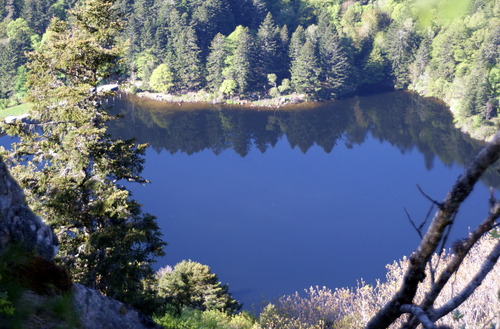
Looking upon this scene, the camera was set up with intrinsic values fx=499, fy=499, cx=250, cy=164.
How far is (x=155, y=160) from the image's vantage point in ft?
185

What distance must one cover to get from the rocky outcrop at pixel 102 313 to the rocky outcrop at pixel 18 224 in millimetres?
917

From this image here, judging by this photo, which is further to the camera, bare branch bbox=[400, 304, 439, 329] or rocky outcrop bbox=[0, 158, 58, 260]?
rocky outcrop bbox=[0, 158, 58, 260]

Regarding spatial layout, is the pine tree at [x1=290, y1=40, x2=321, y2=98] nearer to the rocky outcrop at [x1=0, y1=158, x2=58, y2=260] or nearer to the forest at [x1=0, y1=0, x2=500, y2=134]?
the forest at [x1=0, y1=0, x2=500, y2=134]

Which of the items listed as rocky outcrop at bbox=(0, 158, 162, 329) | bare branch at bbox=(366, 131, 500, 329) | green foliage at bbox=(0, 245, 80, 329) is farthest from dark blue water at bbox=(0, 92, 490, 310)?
bare branch at bbox=(366, 131, 500, 329)

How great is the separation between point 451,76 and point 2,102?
64.9 meters

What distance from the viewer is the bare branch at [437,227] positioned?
300cm

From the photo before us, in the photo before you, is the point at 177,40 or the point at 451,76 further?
the point at 177,40

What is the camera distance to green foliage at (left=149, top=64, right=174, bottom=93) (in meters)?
77.1

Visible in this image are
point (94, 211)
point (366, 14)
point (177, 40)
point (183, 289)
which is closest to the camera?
point (94, 211)

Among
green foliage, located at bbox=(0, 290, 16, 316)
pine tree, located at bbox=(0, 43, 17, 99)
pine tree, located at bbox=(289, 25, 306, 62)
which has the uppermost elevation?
pine tree, located at bbox=(289, 25, 306, 62)

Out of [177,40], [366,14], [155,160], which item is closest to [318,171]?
[155,160]

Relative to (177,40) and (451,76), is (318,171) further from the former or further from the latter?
(177,40)

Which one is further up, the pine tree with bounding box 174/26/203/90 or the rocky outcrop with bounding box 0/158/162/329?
the pine tree with bounding box 174/26/203/90

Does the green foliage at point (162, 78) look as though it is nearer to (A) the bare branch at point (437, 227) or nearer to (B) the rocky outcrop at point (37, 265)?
(B) the rocky outcrop at point (37, 265)
